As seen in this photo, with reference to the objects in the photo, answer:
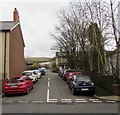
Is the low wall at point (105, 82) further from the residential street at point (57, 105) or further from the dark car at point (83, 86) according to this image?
the residential street at point (57, 105)

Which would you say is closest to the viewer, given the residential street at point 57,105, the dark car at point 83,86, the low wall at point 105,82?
the residential street at point 57,105

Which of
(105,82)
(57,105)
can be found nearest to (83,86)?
(105,82)

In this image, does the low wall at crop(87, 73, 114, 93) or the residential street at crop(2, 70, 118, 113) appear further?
the low wall at crop(87, 73, 114, 93)

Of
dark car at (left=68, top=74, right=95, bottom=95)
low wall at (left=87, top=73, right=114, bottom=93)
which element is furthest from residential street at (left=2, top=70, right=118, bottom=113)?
low wall at (left=87, top=73, right=114, bottom=93)

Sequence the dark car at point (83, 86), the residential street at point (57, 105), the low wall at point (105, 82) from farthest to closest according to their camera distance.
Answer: the low wall at point (105, 82)
the dark car at point (83, 86)
the residential street at point (57, 105)

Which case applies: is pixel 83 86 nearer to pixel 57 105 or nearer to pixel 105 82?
pixel 105 82

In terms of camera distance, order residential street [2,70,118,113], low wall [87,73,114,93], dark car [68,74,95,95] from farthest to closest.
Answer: low wall [87,73,114,93]
dark car [68,74,95,95]
residential street [2,70,118,113]

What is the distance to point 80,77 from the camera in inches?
805

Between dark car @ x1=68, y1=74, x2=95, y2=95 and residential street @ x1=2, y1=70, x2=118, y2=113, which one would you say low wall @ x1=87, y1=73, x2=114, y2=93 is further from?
residential street @ x1=2, y1=70, x2=118, y2=113

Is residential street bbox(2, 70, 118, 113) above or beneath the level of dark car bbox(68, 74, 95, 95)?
beneath

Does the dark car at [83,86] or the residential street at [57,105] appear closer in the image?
the residential street at [57,105]

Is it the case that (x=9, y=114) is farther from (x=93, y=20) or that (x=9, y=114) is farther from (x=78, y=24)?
(x=78, y=24)

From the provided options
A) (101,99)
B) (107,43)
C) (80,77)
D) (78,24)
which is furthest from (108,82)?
(78,24)

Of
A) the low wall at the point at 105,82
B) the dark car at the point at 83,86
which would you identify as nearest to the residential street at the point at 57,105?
the dark car at the point at 83,86
